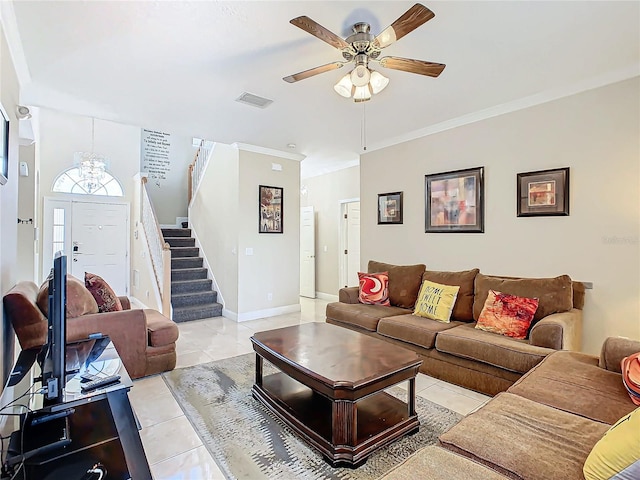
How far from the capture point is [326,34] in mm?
2004

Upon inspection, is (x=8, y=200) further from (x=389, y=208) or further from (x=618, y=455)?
(x=389, y=208)


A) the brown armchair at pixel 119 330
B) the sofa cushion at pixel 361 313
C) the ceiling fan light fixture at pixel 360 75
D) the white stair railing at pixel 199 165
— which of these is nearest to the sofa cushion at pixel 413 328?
the sofa cushion at pixel 361 313

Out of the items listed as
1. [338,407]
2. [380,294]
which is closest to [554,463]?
[338,407]

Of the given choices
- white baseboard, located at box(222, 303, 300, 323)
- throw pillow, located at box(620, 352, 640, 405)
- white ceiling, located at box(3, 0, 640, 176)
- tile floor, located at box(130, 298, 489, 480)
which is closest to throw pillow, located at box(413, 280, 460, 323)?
tile floor, located at box(130, 298, 489, 480)

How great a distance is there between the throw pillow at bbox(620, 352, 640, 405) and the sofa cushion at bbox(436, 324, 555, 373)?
2.07ft

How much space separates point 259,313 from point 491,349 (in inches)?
144

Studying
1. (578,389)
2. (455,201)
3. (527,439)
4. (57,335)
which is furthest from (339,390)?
(455,201)

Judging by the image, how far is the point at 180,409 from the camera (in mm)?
2492

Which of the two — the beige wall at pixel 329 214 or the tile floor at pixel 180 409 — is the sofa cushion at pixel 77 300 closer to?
the tile floor at pixel 180 409

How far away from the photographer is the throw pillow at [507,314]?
9.37 feet

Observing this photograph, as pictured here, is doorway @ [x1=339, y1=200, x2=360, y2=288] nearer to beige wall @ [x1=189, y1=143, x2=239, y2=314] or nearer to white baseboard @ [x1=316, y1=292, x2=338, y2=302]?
white baseboard @ [x1=316, y1=292, x2=338, y2=302]

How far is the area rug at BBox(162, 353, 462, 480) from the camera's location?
1842mm

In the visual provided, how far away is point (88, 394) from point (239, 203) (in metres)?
3.86

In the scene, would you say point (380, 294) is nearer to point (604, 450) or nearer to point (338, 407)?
point (338, 407)
